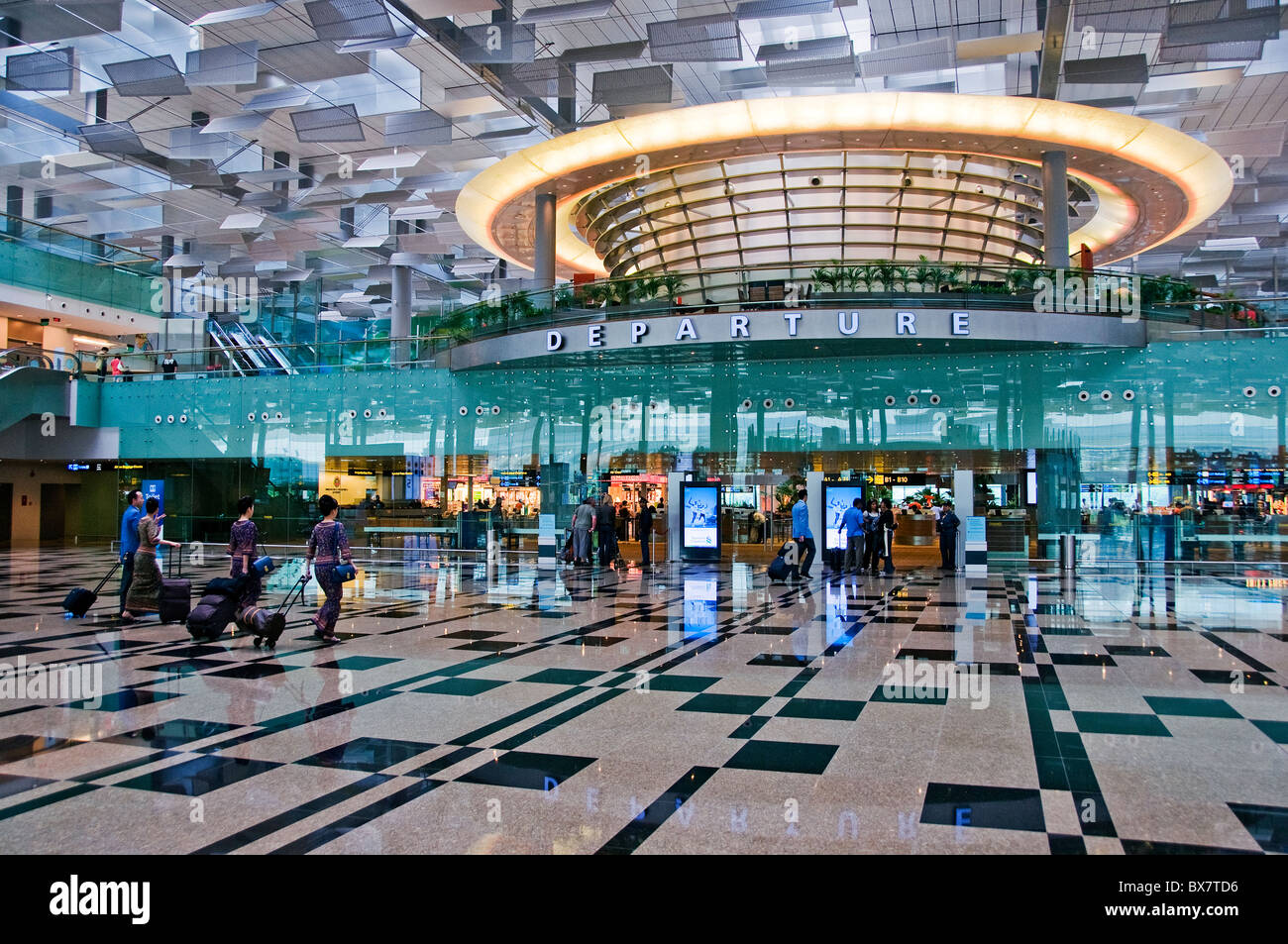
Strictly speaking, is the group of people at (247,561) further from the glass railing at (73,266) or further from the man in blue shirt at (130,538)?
the glass railing at (73,266)

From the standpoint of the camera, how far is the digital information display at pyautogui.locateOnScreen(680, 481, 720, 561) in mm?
21016

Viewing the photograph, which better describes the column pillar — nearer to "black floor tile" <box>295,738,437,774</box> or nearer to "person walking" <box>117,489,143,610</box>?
"person walking" <box>117,489,143,610</box>

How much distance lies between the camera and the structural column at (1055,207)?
69.9ft

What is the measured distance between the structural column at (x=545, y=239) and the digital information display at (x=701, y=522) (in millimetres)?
7468

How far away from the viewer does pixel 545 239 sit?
24609mm

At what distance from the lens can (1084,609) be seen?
1181 cm

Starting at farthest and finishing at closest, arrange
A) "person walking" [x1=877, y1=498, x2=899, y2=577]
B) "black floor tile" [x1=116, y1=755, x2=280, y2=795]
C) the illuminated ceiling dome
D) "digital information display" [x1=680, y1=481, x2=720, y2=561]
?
"digital information display" [x1=680, y1=481, x2=720, y2=561], the illuminated ceiling dome, "person walking" [x1=877, y1=498, x2=899, y2=577], "black floor tile" [x1=116, y1=755, x2=280, y2=795]
